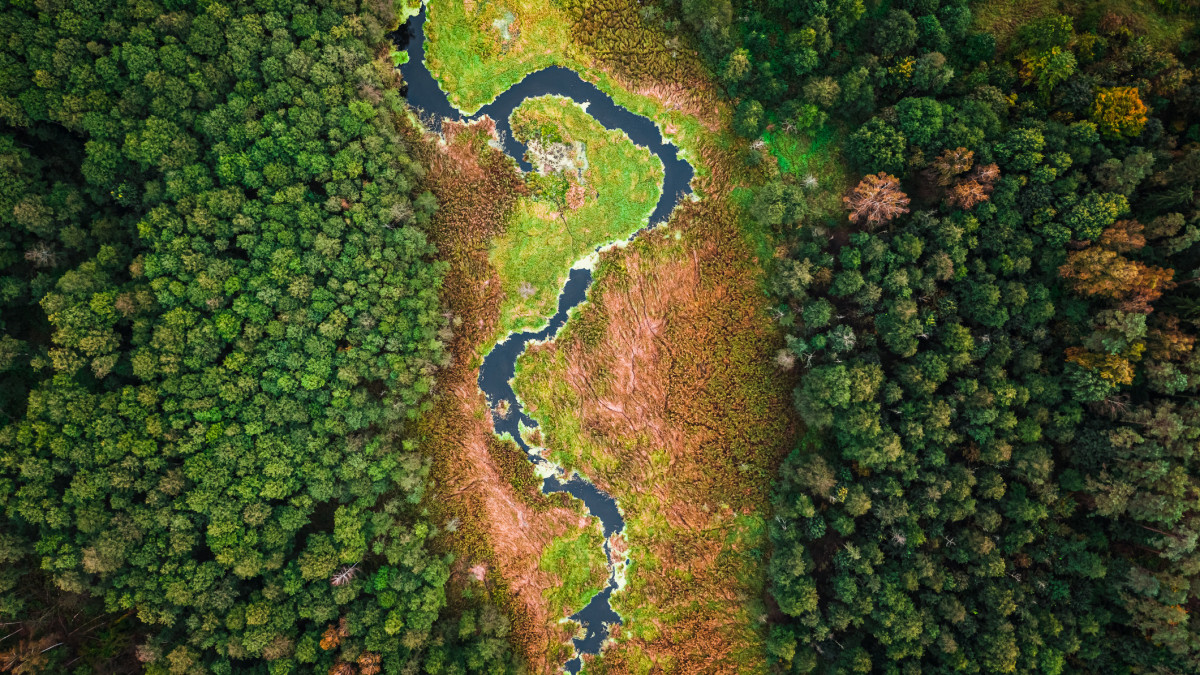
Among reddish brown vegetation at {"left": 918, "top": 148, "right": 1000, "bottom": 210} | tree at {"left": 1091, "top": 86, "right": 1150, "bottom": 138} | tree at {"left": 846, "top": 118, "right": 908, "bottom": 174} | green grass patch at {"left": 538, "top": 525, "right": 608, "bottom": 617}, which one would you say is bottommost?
green grass patch at {"left": 538, "top": 525, "right": 608, "bottom": 617}

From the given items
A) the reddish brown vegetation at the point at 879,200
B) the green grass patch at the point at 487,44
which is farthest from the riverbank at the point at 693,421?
the reddish brown vegetation at the point at 879,200

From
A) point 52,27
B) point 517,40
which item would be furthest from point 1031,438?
point 52,27

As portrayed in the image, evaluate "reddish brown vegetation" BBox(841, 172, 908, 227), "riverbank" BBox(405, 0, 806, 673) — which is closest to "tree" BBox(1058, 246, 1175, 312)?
"reddish brown vegetation" BBox(841, 172, 908, 227)

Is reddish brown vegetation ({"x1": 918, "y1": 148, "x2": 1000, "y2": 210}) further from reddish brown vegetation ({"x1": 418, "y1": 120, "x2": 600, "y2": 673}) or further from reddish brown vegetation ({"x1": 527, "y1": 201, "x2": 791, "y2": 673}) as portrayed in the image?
reddish brown vegetation ({"x1": 418, "y1": 120, "x2": 600, "y2": 673})

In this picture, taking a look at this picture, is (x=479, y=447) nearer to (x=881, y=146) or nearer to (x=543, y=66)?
(x=543, y=66)

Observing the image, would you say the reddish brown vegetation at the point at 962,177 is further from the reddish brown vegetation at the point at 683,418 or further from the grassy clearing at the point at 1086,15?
the reddish brown vegetation at the point at 683,418

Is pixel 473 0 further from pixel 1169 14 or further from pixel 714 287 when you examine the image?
pixel 1169 14

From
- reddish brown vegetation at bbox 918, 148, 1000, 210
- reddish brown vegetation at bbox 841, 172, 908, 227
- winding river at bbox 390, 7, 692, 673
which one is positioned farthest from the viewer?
winding river at bbox 390, 7, 692, 673

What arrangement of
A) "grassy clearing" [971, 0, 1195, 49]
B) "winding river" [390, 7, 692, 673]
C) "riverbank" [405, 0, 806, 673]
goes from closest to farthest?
"grassy clearing" [971, 0, 1195, 49] < "riverbank" [405, 0, 806, 673] < "winding river" [390, 7, 692, 673]
